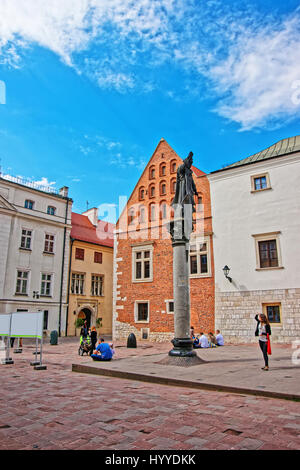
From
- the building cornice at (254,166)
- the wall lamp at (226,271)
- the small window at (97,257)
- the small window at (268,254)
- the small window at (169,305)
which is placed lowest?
the small window at (169,305)

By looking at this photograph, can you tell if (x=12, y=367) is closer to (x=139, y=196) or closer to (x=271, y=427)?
(x=271, y=427)

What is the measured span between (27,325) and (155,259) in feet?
41.5

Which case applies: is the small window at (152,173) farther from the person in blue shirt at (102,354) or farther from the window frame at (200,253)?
the person in blue shirt at (102,354)

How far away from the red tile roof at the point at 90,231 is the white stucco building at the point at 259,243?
16.4 meters

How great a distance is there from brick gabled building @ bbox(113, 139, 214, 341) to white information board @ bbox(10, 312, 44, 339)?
1119 cm

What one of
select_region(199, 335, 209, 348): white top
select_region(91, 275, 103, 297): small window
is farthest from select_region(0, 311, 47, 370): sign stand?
select_region(91, 275, 103, 297): small window

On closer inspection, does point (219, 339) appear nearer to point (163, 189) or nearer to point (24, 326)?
point (24, 326)

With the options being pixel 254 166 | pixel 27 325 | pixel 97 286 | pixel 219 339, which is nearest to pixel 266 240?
pixel 254 166

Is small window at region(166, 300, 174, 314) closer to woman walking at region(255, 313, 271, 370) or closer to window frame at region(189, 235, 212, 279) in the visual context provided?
window frame at region(189, 235, 212, 279)

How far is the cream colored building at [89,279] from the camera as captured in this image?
30625 millimetres

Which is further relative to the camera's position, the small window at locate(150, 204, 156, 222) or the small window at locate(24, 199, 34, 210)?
the small window at locate(24, 199, 34, 210)

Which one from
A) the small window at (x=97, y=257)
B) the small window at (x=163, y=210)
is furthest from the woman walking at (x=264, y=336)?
the small window at (x=97, y=257)

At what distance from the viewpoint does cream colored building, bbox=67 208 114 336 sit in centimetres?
3062

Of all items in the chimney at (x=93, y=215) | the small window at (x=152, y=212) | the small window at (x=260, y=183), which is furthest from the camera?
the chimney at (x=93, y=215)
